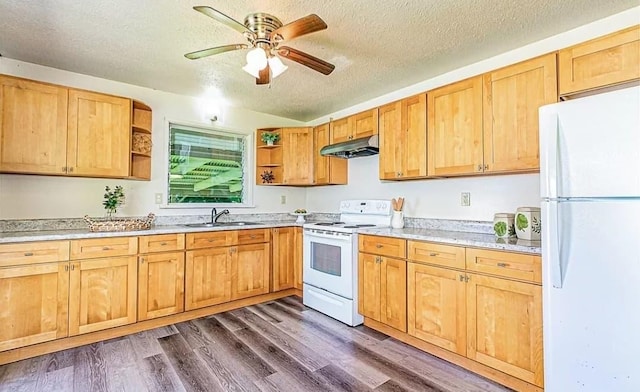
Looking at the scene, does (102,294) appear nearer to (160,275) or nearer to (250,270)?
(160,275)

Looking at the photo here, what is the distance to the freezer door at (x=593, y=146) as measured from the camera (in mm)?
1392

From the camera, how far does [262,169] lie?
4266mm

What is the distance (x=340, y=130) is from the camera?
3676 millimetres

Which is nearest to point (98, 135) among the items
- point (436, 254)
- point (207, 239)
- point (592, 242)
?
point (207, 239)

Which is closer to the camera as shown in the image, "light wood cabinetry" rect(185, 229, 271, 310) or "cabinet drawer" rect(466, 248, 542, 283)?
→ "cabinet drawer" rect(466, 248, 542, 283)

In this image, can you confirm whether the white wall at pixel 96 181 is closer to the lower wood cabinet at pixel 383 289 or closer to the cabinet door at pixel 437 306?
the lower wood cabinet at pixel 383 289

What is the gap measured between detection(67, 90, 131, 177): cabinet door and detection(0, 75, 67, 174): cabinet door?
6 centimetres

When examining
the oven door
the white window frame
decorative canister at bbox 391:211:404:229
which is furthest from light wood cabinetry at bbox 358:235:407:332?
the white window frame

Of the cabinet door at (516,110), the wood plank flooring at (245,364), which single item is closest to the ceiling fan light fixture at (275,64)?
the cabinet door at (516,110)

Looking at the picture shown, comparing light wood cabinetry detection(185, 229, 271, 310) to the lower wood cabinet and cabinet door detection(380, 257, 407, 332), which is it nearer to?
the lower wood cabinet

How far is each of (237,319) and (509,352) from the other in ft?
7.67

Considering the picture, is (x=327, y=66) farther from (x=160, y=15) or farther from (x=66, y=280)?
(x=66, y=280)

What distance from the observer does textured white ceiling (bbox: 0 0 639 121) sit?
1.94 metres

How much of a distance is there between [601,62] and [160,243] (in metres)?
3.56
